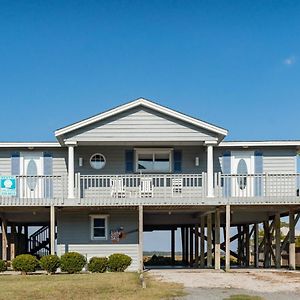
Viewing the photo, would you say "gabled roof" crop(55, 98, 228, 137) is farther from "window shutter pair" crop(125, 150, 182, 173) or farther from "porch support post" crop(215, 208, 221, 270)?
"porch support post" crop(215, 208, 221, 270)

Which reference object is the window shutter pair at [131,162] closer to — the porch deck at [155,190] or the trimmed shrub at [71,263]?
the porch deck at [155,190]

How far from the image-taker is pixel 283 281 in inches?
750

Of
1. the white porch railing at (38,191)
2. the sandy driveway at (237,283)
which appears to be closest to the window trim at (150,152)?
the white porch railing at (38,191)

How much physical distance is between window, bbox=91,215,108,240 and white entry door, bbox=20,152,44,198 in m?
2.67

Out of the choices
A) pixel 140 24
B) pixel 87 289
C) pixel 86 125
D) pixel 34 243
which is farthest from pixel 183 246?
pixel 87 289

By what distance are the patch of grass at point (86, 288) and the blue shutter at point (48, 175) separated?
533 centimetres

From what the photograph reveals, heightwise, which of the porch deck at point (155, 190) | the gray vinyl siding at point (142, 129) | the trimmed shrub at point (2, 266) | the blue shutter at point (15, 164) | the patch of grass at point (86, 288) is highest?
the gray vinyl siding at point (142, 129)

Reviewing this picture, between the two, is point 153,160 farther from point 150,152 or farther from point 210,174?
point 210,174

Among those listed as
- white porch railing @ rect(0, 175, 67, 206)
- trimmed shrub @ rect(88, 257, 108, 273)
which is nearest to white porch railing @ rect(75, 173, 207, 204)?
white porch railing @ rect(0, 175, 67, 206)

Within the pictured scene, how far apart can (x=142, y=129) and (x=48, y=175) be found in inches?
166

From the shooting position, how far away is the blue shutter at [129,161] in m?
26.7

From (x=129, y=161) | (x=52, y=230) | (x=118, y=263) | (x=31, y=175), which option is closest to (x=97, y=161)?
(x=129, y=161)

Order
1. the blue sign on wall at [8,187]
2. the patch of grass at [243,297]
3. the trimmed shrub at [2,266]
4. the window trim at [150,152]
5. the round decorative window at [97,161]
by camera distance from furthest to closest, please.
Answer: the round decorative window at [97,161] < the window trim at [150,152] < the blue sign on wall at [8,187] < the trimmed shrub at [2,266] < the patch of grass at [243,297]

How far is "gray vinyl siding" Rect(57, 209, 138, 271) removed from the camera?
26219 mm
